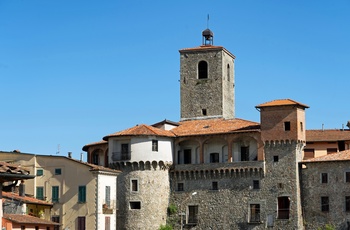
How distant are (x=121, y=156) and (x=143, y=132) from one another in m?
2.72

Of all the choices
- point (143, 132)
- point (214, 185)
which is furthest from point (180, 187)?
point (143, 132)

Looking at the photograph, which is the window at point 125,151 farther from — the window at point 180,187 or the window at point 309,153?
the window at point 309,153

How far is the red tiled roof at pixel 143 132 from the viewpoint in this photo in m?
62.5

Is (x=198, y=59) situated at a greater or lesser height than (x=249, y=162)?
greater

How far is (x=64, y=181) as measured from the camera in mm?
59906

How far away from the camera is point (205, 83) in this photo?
70.3 metres

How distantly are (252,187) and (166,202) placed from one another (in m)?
7.36

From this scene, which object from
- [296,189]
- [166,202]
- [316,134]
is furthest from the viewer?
[316,134]

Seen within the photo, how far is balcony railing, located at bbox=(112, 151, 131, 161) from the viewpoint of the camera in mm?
62750

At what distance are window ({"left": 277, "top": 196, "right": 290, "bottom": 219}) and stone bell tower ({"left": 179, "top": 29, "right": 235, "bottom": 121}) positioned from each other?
11.8 meters

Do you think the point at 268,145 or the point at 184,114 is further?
the point at 184,114

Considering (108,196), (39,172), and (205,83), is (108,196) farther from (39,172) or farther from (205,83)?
(205,83)

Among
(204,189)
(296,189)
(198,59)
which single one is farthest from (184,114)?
(296,189)

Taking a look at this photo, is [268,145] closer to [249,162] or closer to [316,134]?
[249,162]
